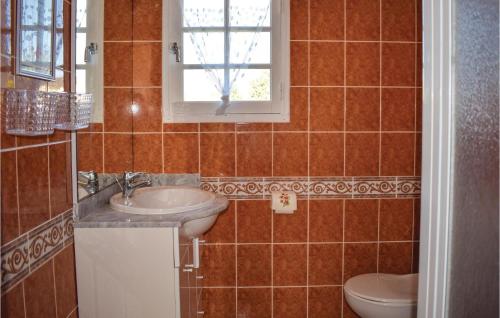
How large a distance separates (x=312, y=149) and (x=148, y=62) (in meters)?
1.06

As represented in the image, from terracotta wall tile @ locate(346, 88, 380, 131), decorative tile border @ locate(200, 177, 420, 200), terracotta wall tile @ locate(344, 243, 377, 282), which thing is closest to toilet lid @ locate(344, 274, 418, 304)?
terracotta wall tile @ locate(344, 243, 377, 282)

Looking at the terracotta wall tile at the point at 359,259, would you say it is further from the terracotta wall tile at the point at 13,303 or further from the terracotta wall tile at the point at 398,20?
the terracotta wall tile at the point at 13,303

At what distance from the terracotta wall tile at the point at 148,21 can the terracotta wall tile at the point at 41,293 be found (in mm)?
1441

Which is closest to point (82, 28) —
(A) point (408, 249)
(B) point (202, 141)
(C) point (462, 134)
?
(B) point (202, 141)

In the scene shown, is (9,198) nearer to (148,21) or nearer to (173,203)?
(173,203)

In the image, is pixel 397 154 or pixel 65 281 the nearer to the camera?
pixel 65 281

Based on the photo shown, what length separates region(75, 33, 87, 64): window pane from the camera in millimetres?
1768

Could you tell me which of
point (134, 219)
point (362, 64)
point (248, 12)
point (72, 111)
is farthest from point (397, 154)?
point (72, 111)

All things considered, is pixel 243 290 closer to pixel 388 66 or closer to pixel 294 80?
pixel 294 80

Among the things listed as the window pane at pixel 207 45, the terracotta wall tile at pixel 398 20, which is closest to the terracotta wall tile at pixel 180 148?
the window pane at pixel 207 45

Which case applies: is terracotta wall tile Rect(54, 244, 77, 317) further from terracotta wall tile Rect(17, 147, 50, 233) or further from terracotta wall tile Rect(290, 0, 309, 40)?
terracotta wall tile Rect(290, 0, 309, 40)

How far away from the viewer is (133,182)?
93.4 inches

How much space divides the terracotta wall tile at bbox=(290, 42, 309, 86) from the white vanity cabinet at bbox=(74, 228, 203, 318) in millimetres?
1211

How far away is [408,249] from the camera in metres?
2.65
